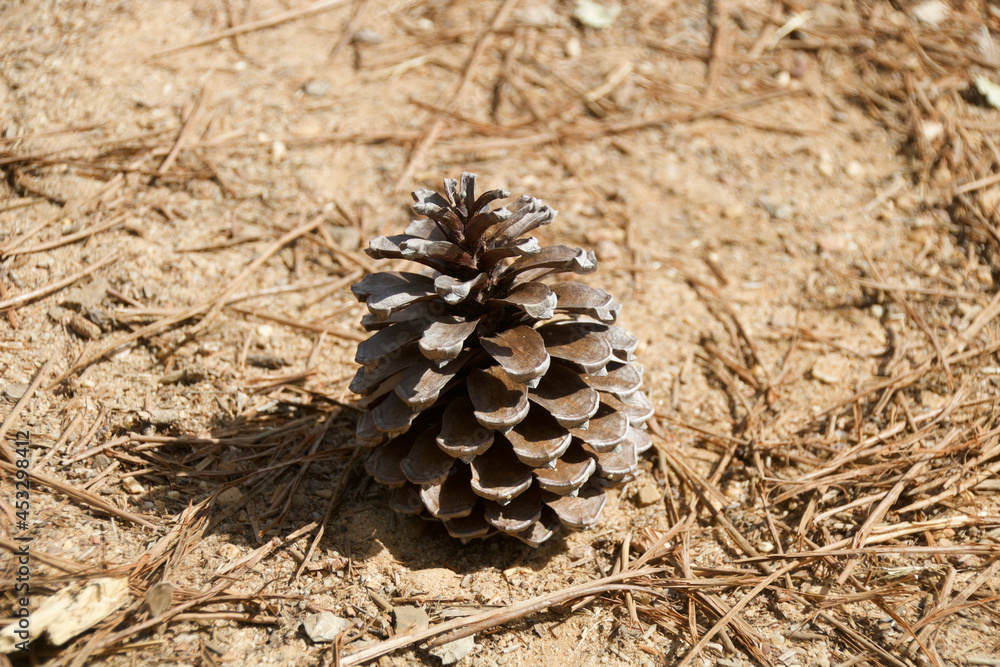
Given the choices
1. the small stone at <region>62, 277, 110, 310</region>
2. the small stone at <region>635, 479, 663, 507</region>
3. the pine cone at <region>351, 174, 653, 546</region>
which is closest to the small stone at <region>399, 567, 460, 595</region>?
the pine cone at <region>351, 174, 653, 546</region>

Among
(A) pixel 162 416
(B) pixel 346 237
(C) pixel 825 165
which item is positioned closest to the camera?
(A) pixel 162 416

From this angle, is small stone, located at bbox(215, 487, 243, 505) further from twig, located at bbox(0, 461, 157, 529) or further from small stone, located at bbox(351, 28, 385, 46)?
small stone, located at bbox(351, 28, 385, 46)

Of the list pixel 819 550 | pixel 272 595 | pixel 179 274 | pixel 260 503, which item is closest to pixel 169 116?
pixel 179 274

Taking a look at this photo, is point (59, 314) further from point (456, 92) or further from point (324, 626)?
point (456, 92)

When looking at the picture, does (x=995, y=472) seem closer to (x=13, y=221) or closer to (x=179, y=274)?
(x=179, y=274)

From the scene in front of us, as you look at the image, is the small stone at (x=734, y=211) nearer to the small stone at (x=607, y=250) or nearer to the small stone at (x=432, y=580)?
the small stone at (x=607, y=250)

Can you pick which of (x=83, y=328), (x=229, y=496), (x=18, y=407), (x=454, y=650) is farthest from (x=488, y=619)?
(x=83, y=328)
